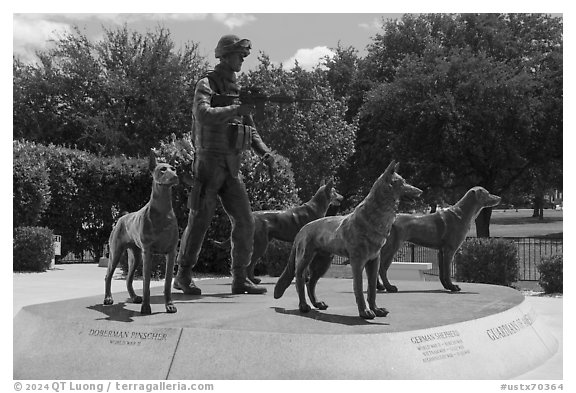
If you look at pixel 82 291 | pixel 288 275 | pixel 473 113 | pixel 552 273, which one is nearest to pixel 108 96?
pixel 473 113

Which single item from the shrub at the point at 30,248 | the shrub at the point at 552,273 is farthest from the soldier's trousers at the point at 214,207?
the shrub at the point at 30,248

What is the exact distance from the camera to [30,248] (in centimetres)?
1816

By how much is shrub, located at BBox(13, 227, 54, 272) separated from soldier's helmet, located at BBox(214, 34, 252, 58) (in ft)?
37.9

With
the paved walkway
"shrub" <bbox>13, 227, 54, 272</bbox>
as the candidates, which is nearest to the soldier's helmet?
the paved walkway

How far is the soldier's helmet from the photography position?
27.7 ft

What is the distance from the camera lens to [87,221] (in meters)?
22.0

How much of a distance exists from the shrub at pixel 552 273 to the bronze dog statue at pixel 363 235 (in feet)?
26.0

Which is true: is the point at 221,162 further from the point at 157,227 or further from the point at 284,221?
the point at 284,221

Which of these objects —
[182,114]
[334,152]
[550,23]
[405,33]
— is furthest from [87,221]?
[550,23]

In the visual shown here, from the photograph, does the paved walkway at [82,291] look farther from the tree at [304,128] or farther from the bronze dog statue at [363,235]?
the tree at [304,128]

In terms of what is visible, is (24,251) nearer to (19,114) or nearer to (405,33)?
(19,114)

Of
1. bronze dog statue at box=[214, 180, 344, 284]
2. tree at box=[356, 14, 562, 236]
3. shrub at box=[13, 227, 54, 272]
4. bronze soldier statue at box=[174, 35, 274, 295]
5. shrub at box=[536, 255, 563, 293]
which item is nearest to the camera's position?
bronze soldier statue at box=[174, 35, 274, 295]

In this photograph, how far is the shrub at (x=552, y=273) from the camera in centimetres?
1359

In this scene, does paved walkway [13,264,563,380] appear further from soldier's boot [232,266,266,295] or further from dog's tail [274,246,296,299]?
soldier's boot [232,266,266,295]
